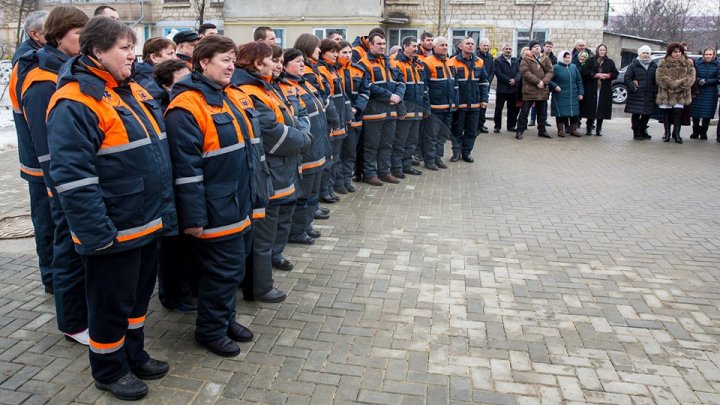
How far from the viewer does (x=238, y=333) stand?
4062 millimetres

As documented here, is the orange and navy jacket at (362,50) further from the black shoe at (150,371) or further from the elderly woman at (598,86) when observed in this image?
the elderly woman at (598,86)

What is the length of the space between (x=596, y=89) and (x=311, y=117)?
975 centimetres

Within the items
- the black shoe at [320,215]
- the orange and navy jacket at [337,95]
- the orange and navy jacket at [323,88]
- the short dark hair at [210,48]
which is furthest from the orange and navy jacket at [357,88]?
the short dark hair at [210,48]

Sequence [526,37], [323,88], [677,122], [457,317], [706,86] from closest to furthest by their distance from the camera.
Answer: [457,317] < [323,88] < [706,86] < [677,122] < [526,37]

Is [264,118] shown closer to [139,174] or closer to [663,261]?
[139,174]

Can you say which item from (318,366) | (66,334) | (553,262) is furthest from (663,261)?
(66,334)

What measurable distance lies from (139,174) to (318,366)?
60.2 inches

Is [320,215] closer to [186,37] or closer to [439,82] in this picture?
[186,37]

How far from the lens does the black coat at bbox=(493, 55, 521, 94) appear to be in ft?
44.0

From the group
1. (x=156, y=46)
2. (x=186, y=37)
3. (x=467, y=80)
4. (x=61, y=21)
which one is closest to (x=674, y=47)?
(x=467, y=80)

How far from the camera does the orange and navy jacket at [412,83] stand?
908cm

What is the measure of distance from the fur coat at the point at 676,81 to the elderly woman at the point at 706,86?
1.05 feet

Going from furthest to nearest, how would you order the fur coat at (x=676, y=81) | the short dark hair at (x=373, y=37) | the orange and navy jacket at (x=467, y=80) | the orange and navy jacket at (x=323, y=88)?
the fur coat at (x=676, y=81) → the orange and navy jacket at (x=467, y=80) → the short dark hair at (x=373, y=37) → the orange and navy jacket at (x=323, y=88)

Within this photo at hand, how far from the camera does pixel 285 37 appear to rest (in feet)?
94.8
